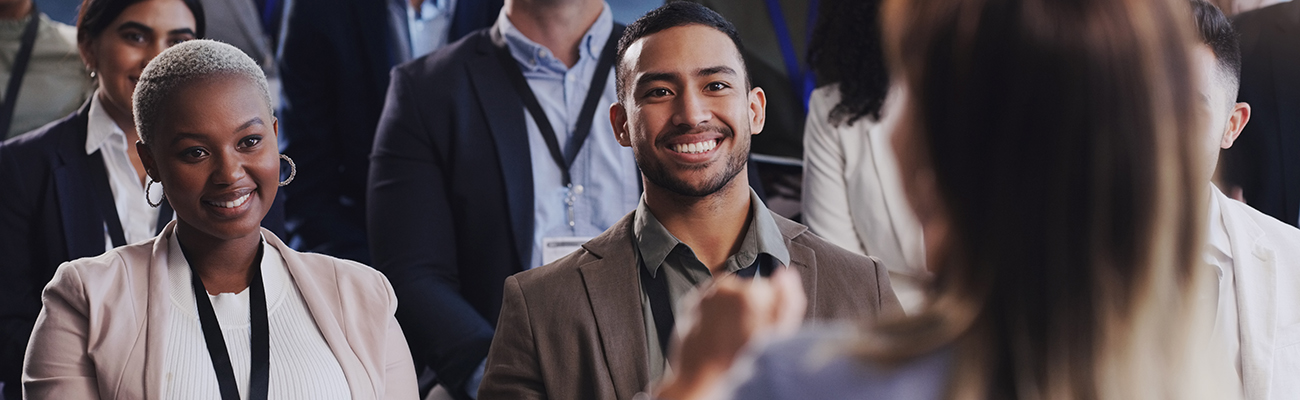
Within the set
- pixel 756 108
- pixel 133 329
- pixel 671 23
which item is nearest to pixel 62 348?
pixel 133 329

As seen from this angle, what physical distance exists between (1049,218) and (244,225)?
141cm

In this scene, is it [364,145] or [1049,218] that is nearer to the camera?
[1049,218]

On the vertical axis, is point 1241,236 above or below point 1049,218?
below

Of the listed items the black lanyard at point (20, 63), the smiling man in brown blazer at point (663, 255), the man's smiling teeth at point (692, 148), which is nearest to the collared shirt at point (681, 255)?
the smiling man in brown blazer at point (663, 255)

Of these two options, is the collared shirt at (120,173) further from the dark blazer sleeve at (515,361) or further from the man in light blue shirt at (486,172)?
the dark blazer sleeve at (515,361)

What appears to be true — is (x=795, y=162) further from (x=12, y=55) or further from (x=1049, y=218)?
(x=1049, y=218)

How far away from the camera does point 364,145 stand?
131 inches

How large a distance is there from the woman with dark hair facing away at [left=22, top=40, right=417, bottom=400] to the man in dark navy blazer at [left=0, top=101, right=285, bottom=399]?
1069 millimetres

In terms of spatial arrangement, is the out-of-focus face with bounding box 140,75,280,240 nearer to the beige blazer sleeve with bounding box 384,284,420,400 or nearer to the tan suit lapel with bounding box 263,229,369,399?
the tan suit lapel with bounding box 263,229,369,399

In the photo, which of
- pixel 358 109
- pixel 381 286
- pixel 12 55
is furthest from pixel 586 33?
pixel 12 55

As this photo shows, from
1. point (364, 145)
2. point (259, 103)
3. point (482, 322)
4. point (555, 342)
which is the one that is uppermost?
point (259, 103)

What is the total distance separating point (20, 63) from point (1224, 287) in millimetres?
3323

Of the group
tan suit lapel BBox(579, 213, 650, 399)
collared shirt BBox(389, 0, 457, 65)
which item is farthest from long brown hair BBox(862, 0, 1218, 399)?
collared shirt BBox(389, 0, 457, 65)

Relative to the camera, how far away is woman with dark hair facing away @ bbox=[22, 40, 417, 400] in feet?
5.46
